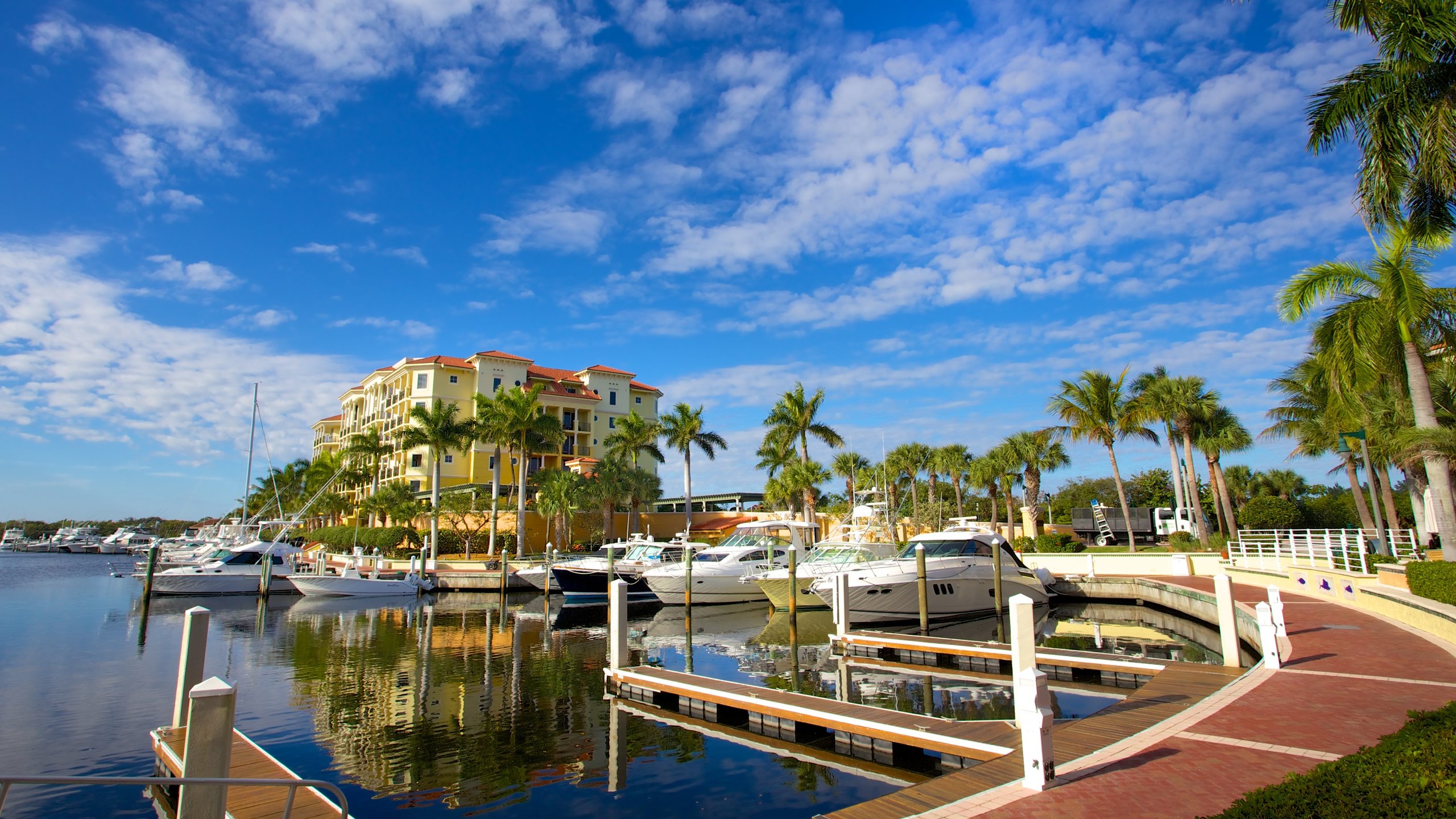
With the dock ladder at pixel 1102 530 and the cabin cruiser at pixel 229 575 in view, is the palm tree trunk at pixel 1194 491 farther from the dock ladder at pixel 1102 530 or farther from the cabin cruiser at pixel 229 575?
the cabin cruiser at pixel 229 575

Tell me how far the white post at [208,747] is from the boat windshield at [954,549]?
23.3 m

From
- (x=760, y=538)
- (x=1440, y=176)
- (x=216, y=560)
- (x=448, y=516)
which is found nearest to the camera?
(x=1440, y=176)

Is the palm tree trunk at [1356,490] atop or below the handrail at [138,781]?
atop

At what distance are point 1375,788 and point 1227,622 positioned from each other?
914 centimetres

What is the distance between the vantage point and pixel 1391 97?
1294 centimetres

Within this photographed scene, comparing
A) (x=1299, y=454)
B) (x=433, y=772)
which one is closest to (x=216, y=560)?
(x=433, y=772)

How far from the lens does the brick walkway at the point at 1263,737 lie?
21.4ft

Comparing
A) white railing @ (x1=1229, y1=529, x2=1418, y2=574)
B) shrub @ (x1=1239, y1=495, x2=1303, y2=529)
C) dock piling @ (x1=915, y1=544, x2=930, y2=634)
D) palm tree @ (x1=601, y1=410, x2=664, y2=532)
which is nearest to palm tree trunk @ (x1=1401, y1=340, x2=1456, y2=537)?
white railing @ (x1=1229, y1=529, x2=1418, y2=574)

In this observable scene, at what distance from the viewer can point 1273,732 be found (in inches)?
328

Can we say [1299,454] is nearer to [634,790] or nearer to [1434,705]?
[1434,705]

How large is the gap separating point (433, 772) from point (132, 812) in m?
3.59


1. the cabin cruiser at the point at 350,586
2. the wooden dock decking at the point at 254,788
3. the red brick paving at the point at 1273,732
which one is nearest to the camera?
the red brick paving at the point at 1273,732

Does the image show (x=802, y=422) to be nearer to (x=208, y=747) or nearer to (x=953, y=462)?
(x=953, y=462)

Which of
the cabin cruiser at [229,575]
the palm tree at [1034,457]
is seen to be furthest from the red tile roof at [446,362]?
the palm tree at [1034,457]
